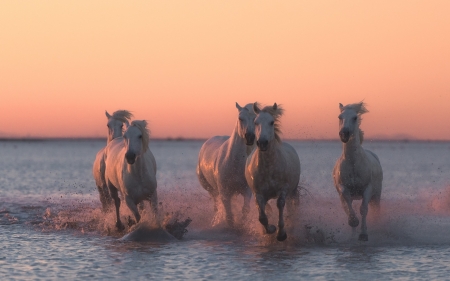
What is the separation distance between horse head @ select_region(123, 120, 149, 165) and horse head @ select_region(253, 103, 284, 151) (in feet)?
6.47

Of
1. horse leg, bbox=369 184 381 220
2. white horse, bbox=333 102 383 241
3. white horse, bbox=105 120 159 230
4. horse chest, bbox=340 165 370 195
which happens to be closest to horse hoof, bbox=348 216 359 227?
white horse, bbox=333 102 383 241

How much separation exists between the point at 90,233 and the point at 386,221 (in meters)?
5.57

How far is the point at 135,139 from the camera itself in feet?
41.2

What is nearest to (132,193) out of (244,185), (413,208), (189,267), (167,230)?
(167,230)

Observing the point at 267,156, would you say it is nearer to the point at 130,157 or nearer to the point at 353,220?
the point at 353,220

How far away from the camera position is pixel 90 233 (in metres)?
14.9

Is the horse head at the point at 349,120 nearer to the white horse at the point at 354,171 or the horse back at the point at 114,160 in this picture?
the white horse at the point at 354,171

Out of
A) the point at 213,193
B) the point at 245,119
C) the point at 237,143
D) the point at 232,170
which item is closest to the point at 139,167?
the point at 232,170

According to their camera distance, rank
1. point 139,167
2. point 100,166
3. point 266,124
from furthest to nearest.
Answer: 1. point 100,166
2. point 139,167
3. point 266,124

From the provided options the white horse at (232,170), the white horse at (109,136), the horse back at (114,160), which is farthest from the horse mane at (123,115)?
the white horse at (232,170)

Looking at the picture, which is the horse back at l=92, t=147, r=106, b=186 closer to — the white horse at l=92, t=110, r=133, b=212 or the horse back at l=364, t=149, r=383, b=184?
the white horse at l=92, t=110, r=133, b=212

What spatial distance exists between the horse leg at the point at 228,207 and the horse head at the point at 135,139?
1814mm

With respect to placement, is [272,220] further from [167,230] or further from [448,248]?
[448,248]

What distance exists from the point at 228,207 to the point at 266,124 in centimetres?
289
